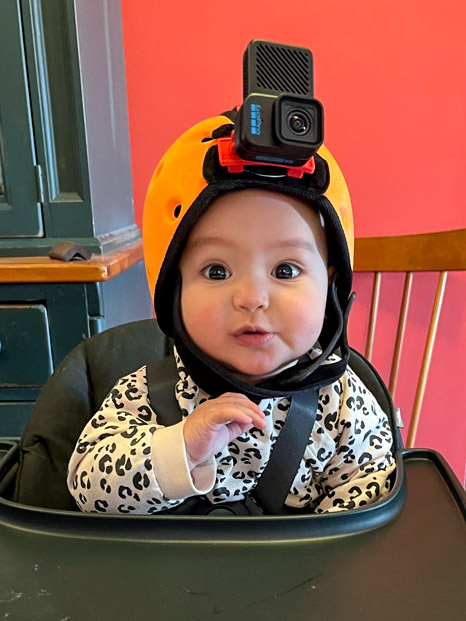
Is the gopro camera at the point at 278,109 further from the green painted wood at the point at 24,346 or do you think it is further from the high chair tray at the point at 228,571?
the green painted wood at the point at 24,346

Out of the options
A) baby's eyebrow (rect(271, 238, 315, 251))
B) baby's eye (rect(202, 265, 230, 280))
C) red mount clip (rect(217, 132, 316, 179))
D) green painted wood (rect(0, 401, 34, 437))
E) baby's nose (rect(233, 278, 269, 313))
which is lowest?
green painted wood (rect(0, 401, 34, 437))

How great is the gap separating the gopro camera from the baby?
0.05 metres

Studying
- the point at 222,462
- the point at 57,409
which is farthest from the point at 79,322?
the point at 222,462

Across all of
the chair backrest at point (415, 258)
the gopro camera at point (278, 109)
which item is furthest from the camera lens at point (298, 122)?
the chair backrest at point (415, 258)

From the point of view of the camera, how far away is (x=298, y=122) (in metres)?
0.48

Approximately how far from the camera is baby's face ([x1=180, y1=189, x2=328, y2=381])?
0.57 m

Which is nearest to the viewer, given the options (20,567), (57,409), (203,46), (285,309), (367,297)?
(20,567)

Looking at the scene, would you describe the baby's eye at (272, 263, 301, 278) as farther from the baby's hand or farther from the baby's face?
the baby's hand

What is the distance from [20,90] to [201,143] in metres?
0.72

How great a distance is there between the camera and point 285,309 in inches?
22.7

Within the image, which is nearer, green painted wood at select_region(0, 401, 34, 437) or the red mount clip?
the red mount clip

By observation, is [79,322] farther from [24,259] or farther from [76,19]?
[76,19]

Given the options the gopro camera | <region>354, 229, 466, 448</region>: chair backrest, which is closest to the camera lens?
the gopro camera

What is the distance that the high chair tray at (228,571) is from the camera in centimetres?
42
